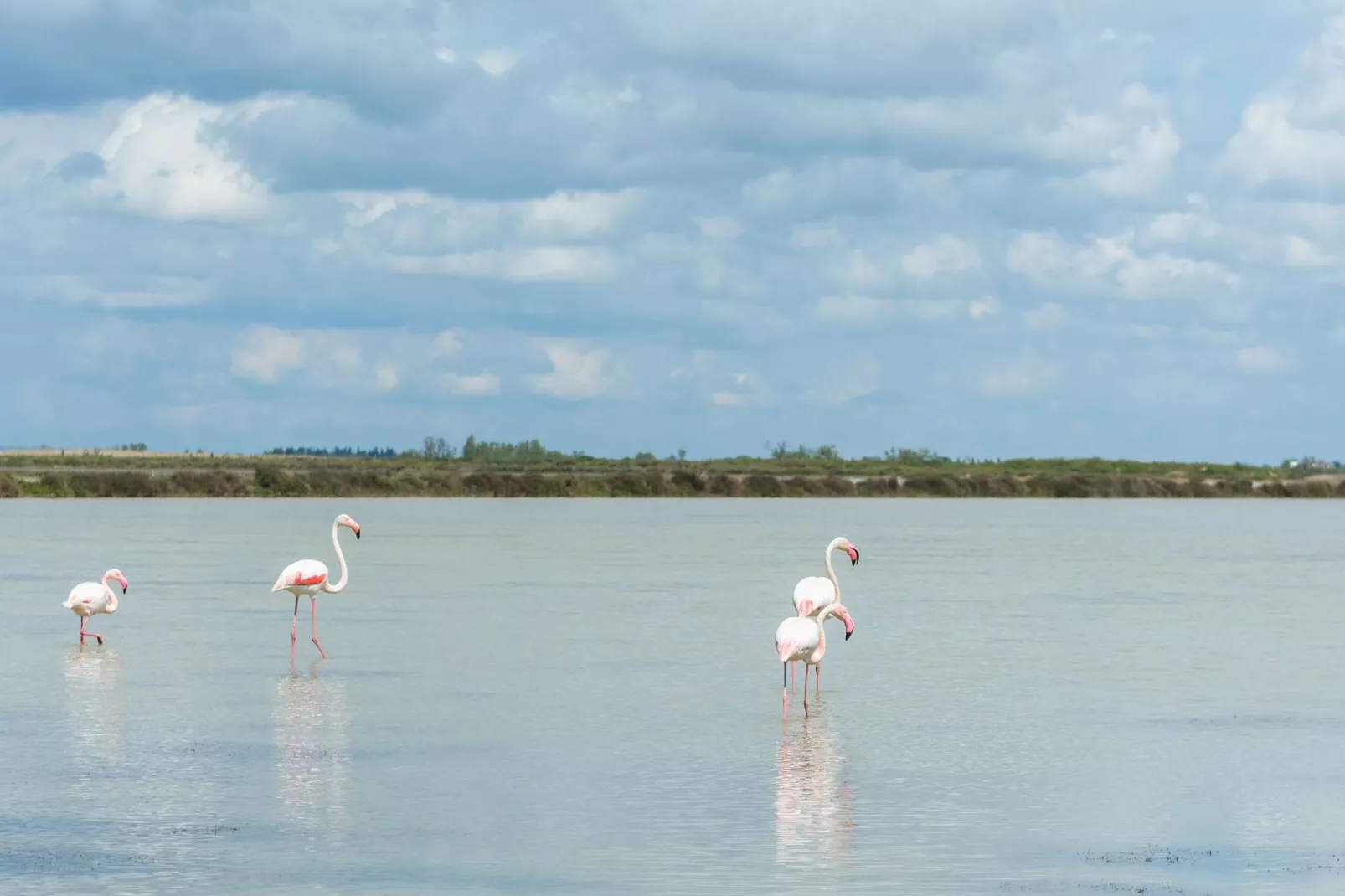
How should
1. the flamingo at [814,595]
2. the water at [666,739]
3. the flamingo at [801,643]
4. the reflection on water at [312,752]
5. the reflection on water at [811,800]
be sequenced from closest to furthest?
the water at [666,739] → the reflection on water at [811,800] → the reflection on water at [312,752] → the flamingo at [801,643] → the flamingo at [814,595]

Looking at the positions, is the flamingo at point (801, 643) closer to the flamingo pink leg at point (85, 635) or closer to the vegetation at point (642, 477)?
the flamingo pink leg at point (85, 635)

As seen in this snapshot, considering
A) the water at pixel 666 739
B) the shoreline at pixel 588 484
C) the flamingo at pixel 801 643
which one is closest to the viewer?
the water at pixel 666 739

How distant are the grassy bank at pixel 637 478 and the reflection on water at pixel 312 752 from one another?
266 ft

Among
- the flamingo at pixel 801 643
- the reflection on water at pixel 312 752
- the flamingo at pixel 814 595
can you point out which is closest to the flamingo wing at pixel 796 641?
the flamingo at pixel 801 643

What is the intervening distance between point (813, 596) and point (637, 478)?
8978 cm

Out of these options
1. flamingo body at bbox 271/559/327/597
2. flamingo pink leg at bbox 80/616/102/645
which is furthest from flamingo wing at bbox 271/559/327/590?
flamingo pink leg at bbox 80/616/102/645

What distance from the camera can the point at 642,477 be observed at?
112125mm

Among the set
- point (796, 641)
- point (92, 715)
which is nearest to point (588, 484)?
point (796, 641)

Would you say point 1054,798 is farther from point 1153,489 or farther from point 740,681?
point 1153,489

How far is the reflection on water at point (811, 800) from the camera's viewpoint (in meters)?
11.5

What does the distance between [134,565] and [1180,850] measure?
30426 millimetres

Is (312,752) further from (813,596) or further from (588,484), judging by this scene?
(588,484)

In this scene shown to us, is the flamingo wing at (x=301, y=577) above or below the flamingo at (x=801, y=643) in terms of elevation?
above

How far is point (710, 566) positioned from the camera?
39.4 m
